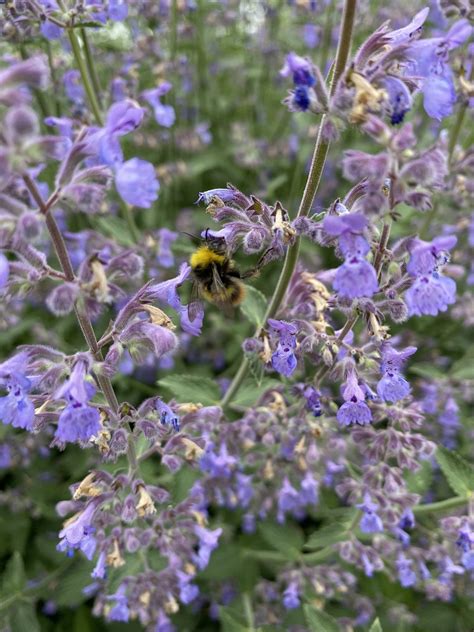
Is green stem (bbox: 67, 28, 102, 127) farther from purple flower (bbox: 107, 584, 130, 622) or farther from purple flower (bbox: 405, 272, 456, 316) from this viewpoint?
purple flower (bbox: 107, 584, 130, 622)

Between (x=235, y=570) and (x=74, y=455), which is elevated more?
(x=74, y=455)

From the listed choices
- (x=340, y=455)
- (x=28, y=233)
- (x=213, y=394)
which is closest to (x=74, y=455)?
(x=213, y=394)

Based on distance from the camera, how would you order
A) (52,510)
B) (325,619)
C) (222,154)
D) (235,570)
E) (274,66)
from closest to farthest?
1. (325,619)
2. (235,570)
3. (52,510)
4. (222,154)
5. (274,66)

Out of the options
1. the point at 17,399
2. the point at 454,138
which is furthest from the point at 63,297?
the point at 454,138

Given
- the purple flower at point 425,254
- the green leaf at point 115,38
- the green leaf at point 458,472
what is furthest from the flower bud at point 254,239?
the green leaf at point 115,38

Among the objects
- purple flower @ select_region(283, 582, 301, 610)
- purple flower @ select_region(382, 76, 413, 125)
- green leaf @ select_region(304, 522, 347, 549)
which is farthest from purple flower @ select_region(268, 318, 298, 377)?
purple flower @ select_region(283, 582, 301, 610)

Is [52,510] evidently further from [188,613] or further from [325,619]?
[325,619]
